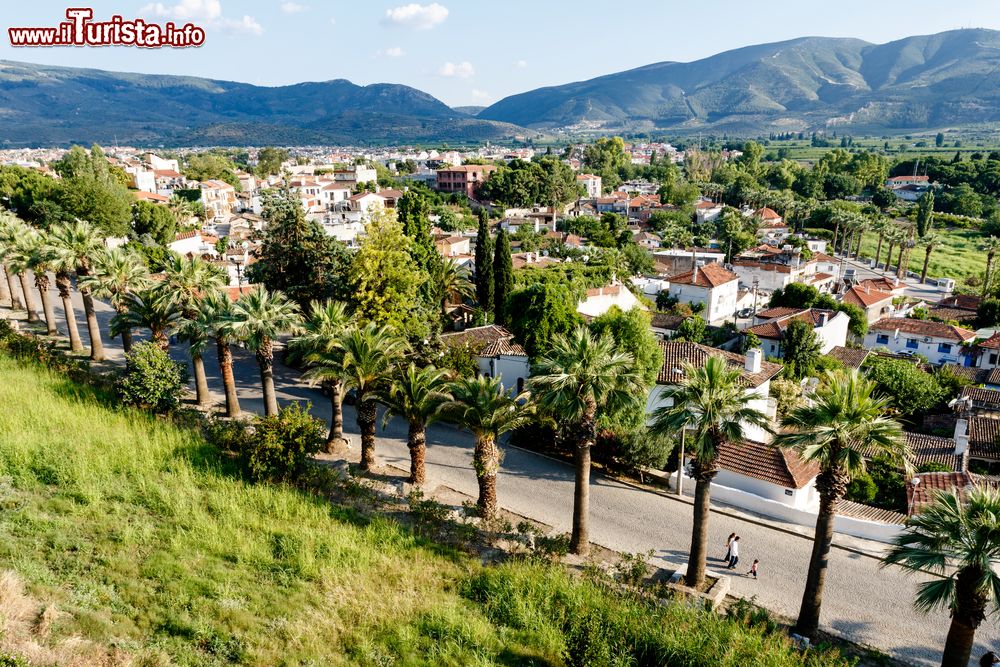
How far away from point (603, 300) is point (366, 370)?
1107 inches

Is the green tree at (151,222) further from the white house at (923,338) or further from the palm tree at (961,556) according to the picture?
the palm tree at (961,556)

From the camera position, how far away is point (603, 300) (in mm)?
47812

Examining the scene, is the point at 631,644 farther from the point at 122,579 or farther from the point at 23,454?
the point at 23,454

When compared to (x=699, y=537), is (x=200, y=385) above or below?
above

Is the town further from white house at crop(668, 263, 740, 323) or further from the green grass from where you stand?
the green grass

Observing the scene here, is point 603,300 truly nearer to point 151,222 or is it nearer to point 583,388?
point 583,388

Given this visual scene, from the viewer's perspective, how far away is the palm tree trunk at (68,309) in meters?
32.5

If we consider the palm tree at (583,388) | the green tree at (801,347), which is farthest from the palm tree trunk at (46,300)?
the green tree at (801,347)

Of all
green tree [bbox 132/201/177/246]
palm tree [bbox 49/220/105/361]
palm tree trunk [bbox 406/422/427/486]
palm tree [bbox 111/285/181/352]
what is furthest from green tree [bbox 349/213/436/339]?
green tree [bbox 132/201/177/246]

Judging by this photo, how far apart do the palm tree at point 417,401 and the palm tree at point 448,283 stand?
61.9 ft

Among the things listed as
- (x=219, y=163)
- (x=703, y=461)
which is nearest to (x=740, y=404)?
(x=703, y=461)

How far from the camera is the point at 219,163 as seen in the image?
474ft

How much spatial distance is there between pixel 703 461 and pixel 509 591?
609 centimetres

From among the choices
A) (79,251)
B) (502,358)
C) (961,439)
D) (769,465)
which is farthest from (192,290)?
(961,439)
